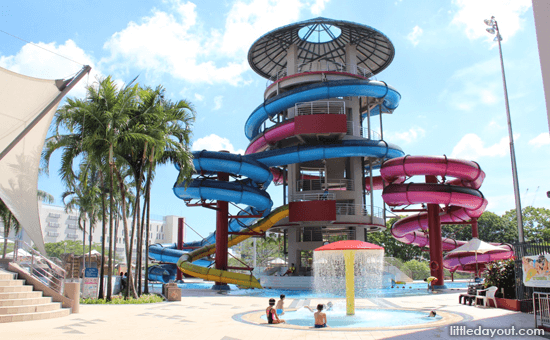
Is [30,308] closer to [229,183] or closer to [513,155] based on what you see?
[229,183]

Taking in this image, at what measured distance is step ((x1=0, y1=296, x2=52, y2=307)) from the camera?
11437mm

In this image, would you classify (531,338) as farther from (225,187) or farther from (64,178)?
(225,187)

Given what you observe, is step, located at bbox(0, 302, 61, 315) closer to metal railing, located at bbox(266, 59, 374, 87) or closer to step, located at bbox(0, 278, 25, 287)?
step, located at bbox(0, 278, 25, 287)

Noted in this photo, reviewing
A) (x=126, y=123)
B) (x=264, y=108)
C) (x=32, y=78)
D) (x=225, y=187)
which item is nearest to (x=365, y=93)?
(x=264, y=108)

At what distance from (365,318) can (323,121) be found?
17.3m

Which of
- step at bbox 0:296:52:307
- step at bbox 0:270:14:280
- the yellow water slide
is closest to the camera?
step at bbox 0:296:52:307

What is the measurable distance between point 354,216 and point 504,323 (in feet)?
63.5

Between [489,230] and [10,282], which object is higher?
[489,230]

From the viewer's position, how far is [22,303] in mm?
11766

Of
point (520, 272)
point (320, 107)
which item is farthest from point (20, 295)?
point (320, 107)

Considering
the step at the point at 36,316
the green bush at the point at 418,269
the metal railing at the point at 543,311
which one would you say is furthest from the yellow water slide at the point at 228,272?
the green bush at the point at 418,269

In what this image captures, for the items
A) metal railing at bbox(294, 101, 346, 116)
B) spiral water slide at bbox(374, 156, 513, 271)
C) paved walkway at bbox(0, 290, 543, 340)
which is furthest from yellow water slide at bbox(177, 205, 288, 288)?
paved walkway at bbox(0, 290, 543, 340)

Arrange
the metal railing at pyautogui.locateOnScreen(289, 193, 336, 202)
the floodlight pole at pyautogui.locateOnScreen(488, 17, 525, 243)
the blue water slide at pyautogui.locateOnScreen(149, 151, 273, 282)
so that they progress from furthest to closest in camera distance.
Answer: the metal railing at pyautogui.locateOnScreen(289, 193, 336, 202) → the blue water slide at pyautogui.locateOnScreen(149, 151, 273, 282) → the floodlight pole at pyautogui.locateOnScreen(488, 17, 525, 243)

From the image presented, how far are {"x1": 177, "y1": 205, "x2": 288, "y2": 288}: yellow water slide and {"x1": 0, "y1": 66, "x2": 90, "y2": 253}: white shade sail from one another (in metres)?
15.6
